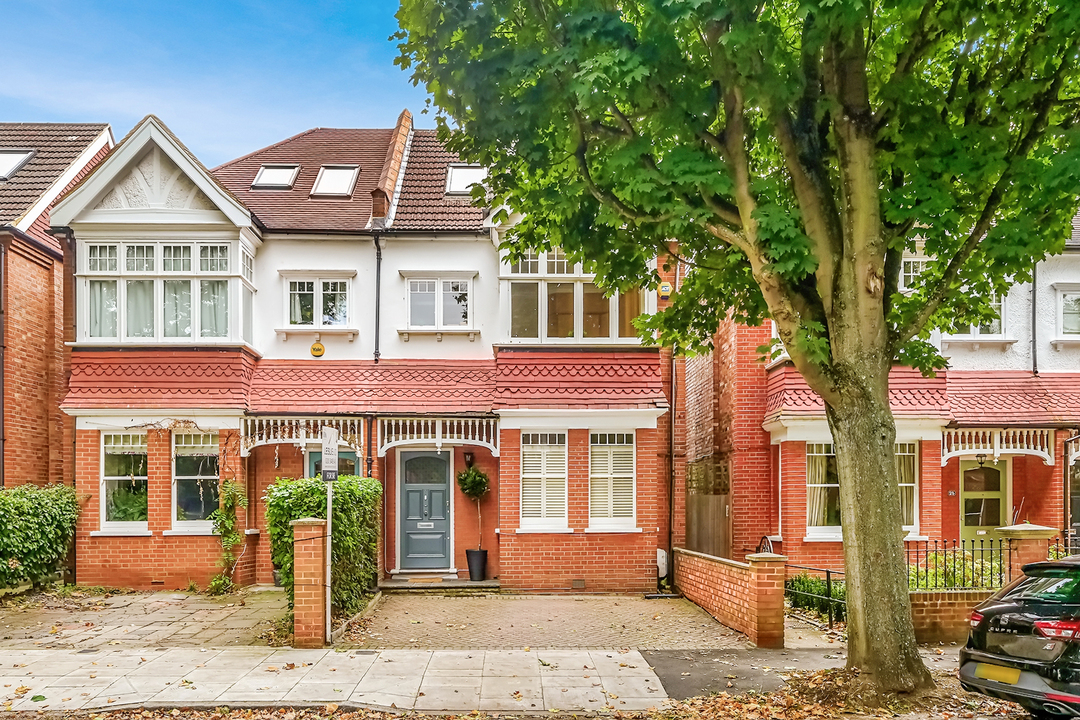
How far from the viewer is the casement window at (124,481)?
600 inches

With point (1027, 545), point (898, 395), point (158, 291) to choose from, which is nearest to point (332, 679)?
point (1027, 545)

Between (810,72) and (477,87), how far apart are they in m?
3.37

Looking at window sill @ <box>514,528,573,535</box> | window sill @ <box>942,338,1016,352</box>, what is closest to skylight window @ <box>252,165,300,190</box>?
window sill @ <box>514,528,573,535</box>

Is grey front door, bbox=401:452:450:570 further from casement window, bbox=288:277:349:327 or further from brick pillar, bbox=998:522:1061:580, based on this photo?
brick pillar, bbox=998:522:1061:580

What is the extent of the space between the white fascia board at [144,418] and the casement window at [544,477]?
5.40 metres

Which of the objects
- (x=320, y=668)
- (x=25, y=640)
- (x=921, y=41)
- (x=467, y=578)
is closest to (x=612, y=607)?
(x=467, y=578)

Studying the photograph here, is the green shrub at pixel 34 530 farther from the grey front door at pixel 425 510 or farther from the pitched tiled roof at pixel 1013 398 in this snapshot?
the pitched tiled roof at pixel 1013 398

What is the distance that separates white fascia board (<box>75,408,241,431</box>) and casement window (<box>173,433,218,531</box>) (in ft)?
1.28

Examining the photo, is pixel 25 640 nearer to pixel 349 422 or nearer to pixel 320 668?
pixel 320 668

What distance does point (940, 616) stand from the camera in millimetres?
10781

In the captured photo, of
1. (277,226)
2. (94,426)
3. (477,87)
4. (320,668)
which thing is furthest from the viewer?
(277,226)

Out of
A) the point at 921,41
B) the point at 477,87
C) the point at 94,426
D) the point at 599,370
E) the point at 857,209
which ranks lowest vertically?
the point at 94,426

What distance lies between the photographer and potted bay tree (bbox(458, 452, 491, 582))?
15.5m

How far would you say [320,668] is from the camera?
9.31 metres
